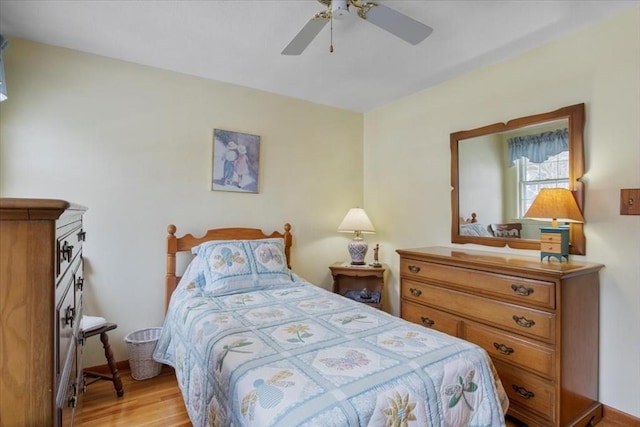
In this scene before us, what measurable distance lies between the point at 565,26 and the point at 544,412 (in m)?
2.31

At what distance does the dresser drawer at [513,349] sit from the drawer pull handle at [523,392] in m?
0.13

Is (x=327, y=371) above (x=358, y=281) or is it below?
above

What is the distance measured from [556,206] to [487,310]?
763mm

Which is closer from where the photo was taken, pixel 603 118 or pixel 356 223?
pixel 603 118

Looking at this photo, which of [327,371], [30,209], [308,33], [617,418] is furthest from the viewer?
[617,418]

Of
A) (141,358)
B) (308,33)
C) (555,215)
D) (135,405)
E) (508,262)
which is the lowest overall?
(135,405)

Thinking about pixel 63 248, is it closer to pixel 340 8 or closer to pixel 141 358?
pixel 340 8

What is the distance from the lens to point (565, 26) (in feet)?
6.76

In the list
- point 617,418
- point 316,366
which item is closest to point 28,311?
point 316,366

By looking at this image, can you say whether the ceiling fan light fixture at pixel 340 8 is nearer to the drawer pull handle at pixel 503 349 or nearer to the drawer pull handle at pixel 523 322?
the drawer pull handle at pixel 523 322

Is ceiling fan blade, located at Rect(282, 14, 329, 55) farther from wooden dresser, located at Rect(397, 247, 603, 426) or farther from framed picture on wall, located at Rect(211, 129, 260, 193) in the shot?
wooden dresser, located at Rect(397, 247, 603, 426)

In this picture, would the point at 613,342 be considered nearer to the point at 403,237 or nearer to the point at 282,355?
the point at 403,237

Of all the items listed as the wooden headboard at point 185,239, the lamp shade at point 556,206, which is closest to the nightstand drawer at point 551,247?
the lamp shade at point 556,206

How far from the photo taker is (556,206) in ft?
6.54
